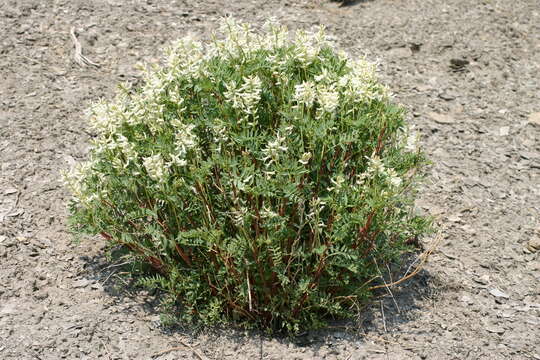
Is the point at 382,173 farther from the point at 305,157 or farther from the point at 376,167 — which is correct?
the point at 305,157

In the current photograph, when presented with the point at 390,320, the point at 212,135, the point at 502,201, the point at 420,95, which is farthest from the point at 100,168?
the point at 420,95

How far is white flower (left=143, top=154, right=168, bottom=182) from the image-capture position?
2.82m

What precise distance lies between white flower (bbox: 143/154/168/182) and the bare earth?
32.6 inches

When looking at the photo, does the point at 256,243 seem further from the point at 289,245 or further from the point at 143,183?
the point at 143,183

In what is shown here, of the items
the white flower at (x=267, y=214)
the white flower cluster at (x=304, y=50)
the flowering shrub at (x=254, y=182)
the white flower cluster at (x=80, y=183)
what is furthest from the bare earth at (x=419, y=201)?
the white flower cluster at (x=304, y=50)

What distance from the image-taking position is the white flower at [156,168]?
282 cm

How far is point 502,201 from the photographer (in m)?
4.36

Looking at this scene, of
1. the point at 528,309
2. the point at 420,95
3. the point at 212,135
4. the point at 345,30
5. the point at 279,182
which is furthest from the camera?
the point at 345,30

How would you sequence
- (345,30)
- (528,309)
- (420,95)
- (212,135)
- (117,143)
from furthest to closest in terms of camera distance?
(345,30) → (420,95) → (528,309) → (212,135) → (117,143)

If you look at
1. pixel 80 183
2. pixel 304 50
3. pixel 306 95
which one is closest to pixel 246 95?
pixel 306 95

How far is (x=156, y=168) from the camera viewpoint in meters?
2.84

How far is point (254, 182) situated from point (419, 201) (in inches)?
64.4

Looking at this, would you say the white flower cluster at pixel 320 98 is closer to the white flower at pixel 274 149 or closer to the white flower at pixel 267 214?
the white flower at pixel 274 149

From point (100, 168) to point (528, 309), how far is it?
2.30m
